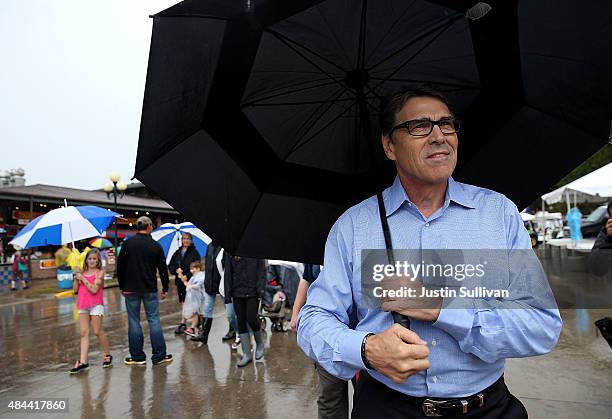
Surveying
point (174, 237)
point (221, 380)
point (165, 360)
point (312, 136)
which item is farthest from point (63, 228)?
point (312, 136)

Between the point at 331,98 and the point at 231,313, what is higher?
the point at 331,98

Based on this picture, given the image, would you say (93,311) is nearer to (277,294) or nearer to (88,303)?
(88,303)

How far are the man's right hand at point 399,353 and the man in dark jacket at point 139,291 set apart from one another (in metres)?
5.25

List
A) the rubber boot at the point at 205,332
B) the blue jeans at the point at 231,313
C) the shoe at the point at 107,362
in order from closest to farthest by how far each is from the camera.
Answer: the shoe at the point at 107,362 → the blue jeans at the point at 231,313 → the rubber boot at the point at 205,332

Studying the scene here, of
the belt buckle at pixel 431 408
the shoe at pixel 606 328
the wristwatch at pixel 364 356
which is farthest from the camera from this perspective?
the shoe at pixel 606 328

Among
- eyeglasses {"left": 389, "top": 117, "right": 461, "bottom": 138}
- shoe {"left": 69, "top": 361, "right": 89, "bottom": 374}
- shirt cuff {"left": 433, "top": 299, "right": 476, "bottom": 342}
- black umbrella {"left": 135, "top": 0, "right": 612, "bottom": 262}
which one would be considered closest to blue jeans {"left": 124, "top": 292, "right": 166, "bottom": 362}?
shoe {"left": 69, "top": 361, "right": 89, "bottom": 374}

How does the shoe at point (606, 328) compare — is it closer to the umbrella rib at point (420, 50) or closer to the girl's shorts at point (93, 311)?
the umbrella rib at point (420, 50)

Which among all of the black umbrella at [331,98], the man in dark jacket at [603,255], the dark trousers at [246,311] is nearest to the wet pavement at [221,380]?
the dark trousers at [246,311]

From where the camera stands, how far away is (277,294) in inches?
303

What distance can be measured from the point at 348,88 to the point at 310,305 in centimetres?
112

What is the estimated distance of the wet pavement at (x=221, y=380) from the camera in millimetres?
4266

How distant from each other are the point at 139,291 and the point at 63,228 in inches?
109

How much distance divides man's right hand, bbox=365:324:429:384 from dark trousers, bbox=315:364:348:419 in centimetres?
157

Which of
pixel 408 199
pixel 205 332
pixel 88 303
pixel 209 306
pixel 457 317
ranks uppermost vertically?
pixel 408 199
